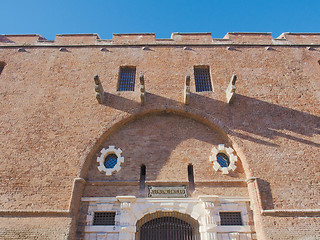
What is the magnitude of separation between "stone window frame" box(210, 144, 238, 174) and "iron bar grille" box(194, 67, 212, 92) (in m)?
2.75

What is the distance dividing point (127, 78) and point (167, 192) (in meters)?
5.15

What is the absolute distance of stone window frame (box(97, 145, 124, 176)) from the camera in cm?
848

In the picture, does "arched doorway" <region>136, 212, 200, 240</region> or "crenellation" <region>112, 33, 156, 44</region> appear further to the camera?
"crenellation" <region>112, 33, 156, 44</region>

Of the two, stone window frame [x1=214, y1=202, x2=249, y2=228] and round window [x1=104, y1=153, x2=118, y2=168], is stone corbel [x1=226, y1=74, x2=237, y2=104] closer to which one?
stone window frame [x1=214, y1=202, x2=249, y2=228]

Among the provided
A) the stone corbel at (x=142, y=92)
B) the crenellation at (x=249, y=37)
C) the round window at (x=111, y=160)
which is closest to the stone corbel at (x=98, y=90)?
the stone corbel at (x=142, y=92)

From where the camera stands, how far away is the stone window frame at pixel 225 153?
8.44 meters

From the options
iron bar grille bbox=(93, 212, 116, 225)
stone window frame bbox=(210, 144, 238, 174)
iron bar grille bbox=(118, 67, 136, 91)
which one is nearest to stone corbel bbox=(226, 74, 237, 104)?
stone window frame bbox=(210, 144, 238, 174)

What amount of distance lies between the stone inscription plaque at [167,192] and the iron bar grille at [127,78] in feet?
14.1

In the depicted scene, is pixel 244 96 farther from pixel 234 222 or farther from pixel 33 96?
pixel 33 96

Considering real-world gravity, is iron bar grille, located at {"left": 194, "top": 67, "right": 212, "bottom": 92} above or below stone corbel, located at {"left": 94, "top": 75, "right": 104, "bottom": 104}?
above

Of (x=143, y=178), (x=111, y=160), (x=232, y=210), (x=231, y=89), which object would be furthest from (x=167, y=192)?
(x=231, y=89)

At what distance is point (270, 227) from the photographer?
7234 millimetres

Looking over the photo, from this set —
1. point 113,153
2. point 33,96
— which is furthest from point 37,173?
point 33,96

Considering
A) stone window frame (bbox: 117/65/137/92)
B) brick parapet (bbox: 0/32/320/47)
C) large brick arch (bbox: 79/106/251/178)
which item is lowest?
large brick arch (bbox: 79/106/251/178)
